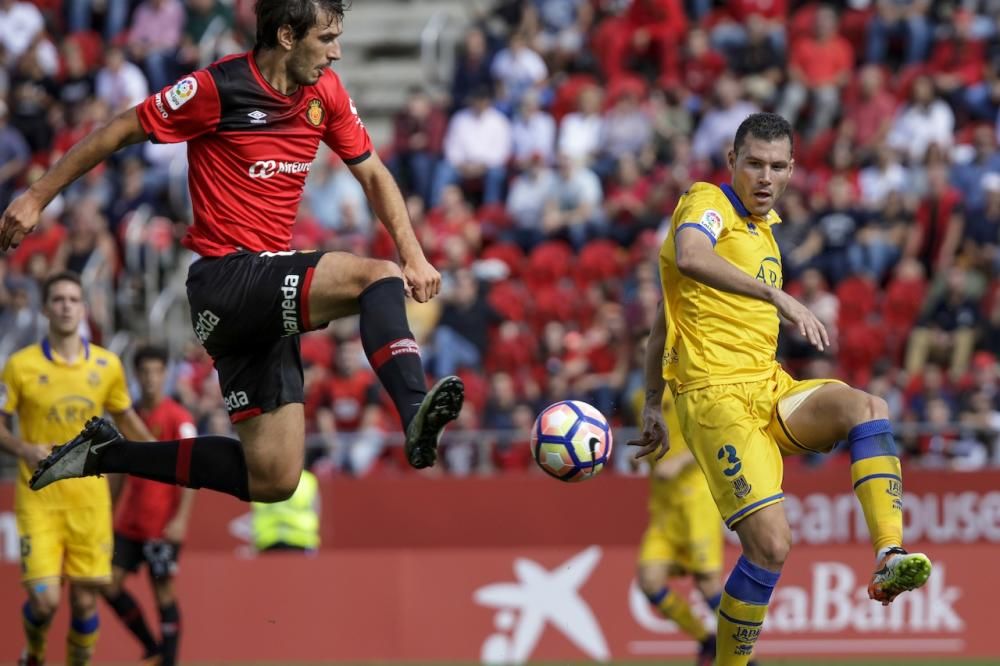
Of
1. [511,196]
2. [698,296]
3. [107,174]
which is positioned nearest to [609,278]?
[511,196]

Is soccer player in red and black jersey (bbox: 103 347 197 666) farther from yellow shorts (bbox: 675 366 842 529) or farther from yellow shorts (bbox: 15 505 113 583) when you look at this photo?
yellow shorts (bbox: 675 366 842 529)

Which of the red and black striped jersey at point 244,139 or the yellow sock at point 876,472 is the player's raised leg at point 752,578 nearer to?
the yellow sock at point 876,472

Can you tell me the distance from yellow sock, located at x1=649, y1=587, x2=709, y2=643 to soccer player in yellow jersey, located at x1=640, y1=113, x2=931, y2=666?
3.47 meters

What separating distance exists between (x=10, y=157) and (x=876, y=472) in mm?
15504

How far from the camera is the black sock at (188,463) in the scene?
871cm

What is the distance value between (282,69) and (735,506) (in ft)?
9.61

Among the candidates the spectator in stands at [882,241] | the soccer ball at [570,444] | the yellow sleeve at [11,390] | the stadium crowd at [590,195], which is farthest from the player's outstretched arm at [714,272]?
the spectator in stands at [882,241]

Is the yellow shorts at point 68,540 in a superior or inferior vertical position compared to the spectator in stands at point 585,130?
inferior

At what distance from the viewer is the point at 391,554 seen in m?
13.9

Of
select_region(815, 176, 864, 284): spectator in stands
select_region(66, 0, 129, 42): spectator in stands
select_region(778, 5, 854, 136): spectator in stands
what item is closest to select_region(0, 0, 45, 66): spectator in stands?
select_region(66, 0, 129, 42): spectator in stands

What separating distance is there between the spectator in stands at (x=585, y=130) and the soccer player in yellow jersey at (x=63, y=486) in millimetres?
9334

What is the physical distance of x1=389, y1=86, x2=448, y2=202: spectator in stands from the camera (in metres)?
20.1

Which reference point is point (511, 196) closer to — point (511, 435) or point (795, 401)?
point (511, 435)

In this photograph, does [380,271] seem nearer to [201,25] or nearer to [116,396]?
[116,396]
